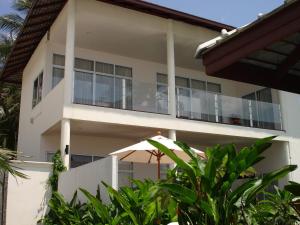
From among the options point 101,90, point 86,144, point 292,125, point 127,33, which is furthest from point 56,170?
point 292,125

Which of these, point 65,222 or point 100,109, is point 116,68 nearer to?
point 100,109

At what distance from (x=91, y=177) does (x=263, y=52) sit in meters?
6.72

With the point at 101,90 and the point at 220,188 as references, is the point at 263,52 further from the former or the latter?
the point at 101,90

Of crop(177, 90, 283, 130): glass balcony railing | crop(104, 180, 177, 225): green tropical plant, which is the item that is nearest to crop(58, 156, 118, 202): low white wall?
crop(104, 180, 177, 225): green tropical plant

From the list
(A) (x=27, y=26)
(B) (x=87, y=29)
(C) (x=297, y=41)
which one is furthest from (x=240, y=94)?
(C) (x=297, y=41)

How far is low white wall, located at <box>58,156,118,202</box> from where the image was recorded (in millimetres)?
9676

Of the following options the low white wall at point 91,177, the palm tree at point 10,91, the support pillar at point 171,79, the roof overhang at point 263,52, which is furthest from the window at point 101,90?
the palm tree at point 10,91

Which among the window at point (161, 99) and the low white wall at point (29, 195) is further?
the window at point (161, 99)

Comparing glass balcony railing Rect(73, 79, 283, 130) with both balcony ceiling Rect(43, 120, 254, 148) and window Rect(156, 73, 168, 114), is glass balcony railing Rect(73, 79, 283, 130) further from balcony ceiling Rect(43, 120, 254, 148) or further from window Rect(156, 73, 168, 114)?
balcony ceiling Rect(43, 120, 254, 148)

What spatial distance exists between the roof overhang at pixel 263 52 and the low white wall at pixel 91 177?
197 inches

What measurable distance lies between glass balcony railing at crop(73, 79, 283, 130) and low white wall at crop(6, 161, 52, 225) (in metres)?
2.40

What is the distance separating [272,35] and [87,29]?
11.6 m

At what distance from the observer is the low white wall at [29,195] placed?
1276cm

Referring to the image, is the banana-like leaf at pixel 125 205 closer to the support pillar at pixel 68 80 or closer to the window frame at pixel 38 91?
the support pillar at pixel 68 80
